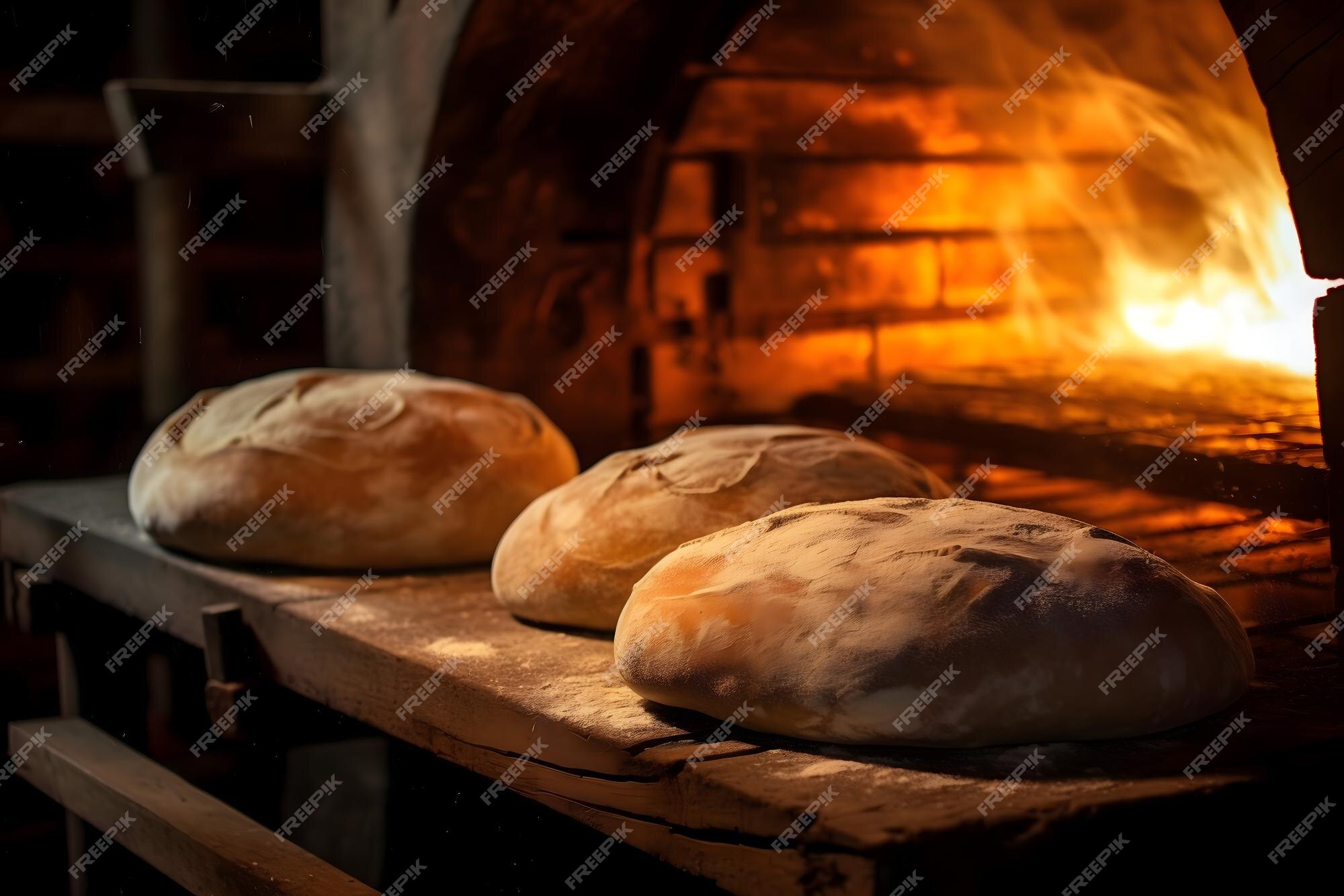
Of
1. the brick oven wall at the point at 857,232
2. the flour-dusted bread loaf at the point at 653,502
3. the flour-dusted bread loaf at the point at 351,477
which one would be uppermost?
the brick oven wall at the point at 857,232

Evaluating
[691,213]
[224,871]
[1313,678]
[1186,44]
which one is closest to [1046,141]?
[1186,44]

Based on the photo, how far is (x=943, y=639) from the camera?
1654 mm

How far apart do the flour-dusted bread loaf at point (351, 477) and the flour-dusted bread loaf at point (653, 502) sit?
1.36 ft

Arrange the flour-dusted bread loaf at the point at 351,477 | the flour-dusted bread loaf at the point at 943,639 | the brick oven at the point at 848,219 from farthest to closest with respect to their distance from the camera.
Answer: the brick oven at the point at 848,219
the flour-dusted bread loaf at the point at 351,477
the flour-dusted bread loaf at the point at 943,639

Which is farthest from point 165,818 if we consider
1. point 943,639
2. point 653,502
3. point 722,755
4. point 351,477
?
point 943,639

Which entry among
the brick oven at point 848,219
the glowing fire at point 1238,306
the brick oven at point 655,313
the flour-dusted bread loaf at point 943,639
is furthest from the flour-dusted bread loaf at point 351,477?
the glowing fire at point 1238,306

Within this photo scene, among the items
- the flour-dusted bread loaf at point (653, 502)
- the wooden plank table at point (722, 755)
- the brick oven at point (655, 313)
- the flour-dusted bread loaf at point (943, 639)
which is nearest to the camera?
the wooden plank table at point (722, 755)

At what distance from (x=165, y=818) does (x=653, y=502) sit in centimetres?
121

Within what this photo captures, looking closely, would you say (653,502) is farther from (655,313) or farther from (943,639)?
(655,313)

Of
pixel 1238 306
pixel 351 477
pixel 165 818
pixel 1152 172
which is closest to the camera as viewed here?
pixel 165 818

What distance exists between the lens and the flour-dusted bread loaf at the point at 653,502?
7.63ft

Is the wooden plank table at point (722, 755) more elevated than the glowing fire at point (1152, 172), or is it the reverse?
the glowing fire at point (1152, 172)

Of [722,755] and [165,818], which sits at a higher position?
[722,755]

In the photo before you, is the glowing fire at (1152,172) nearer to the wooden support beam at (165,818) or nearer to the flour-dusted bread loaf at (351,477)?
the flour-dusted bread loaf at (351,477)
